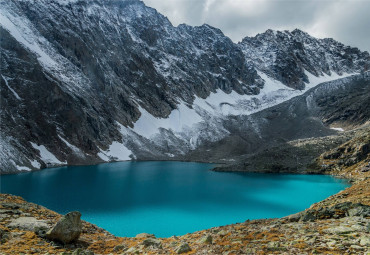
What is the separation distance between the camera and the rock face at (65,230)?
497 inches

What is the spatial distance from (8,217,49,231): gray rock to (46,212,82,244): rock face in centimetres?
93

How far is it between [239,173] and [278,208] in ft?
145

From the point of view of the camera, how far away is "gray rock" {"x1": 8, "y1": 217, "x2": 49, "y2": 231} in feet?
43.9

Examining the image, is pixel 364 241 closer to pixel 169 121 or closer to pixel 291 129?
pixel 169 121

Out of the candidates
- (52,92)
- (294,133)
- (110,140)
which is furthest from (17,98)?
(294,133)

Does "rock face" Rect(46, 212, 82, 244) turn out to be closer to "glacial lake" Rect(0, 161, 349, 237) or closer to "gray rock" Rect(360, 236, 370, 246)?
"gray rock" Rect(360, 236, 370, 246)

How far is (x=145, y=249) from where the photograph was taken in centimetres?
1193

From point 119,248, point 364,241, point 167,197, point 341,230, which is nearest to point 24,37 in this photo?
point 167,197

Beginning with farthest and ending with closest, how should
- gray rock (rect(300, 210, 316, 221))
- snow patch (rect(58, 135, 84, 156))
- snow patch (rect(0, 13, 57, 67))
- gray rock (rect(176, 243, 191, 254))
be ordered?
snow patch (rect(0, 13, 57, 67))
snow patch (rect(58, 135, 84, 156))
gray rock (rect(300, 210, 316, 221))
gray rock (rect(176, 243, 191, 254))

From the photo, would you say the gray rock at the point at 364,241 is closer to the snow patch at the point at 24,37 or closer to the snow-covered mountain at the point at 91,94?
the snow-covered mountain at the point at 91,94

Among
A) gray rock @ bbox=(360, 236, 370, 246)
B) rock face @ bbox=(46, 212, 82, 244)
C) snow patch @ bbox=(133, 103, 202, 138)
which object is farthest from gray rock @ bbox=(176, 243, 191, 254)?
snow patch @ bbox=(133, 103, 202, 138)

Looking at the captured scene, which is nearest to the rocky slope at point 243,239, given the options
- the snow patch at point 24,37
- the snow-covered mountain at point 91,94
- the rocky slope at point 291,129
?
the snow-covered mountain at point 91,94

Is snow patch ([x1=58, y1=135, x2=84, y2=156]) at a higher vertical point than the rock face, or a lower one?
higher

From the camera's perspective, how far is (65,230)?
12.7 meters
